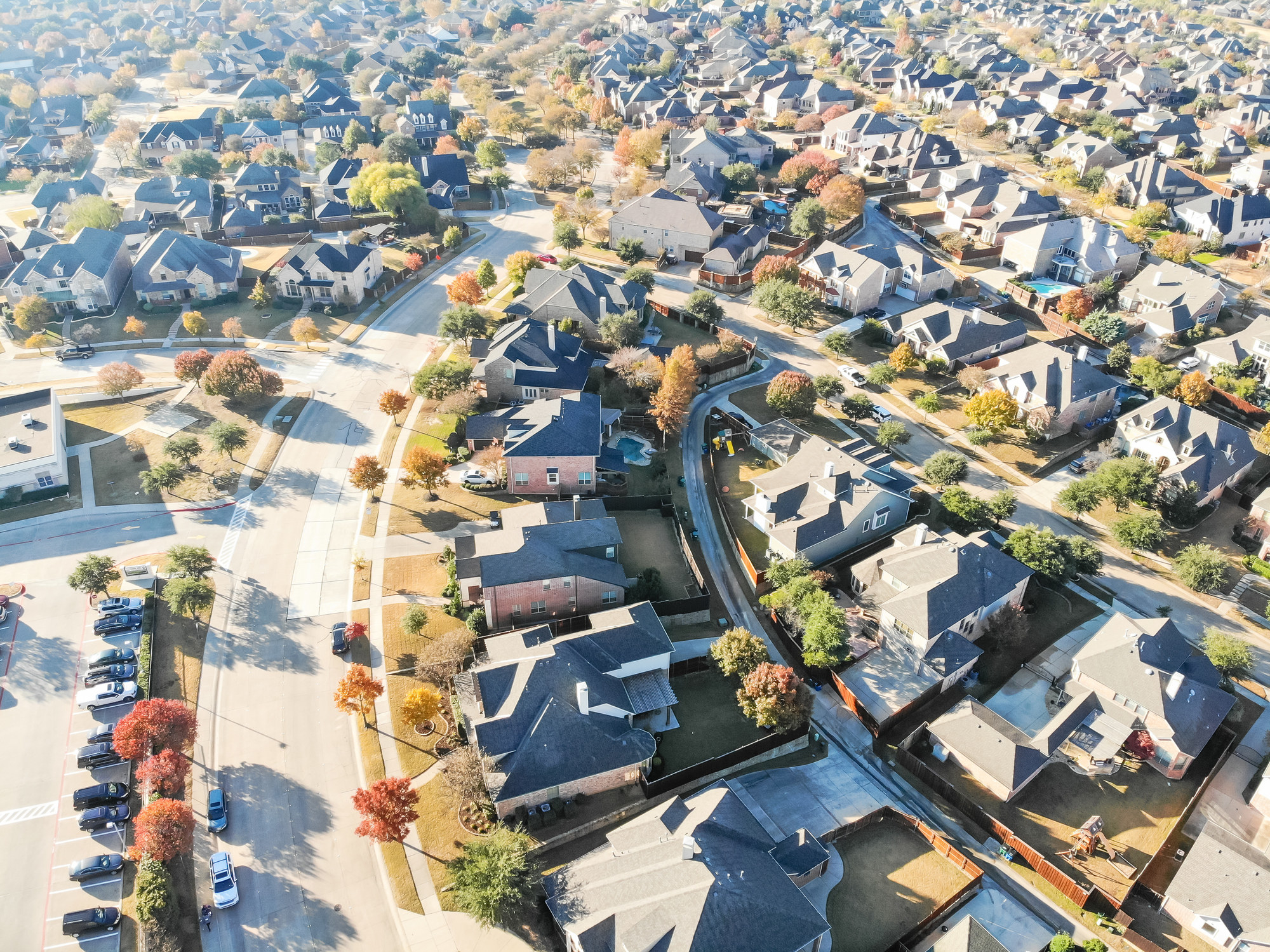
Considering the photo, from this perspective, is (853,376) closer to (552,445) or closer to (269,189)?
(552,445)

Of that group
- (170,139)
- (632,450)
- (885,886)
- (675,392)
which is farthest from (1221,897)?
(170,139)

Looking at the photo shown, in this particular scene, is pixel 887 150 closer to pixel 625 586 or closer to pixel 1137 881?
pixel 625 586

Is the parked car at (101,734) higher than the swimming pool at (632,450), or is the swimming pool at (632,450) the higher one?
the swimming pool at (632,450)

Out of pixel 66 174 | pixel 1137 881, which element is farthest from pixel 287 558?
pixel 66 174

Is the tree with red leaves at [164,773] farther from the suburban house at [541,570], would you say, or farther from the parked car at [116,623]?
the suburban house at [541,570]

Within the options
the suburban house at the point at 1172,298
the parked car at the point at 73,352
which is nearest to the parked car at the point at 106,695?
the parked car at the point at 73,352

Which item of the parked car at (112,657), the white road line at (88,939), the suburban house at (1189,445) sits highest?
the suburban house at (1189,445)
